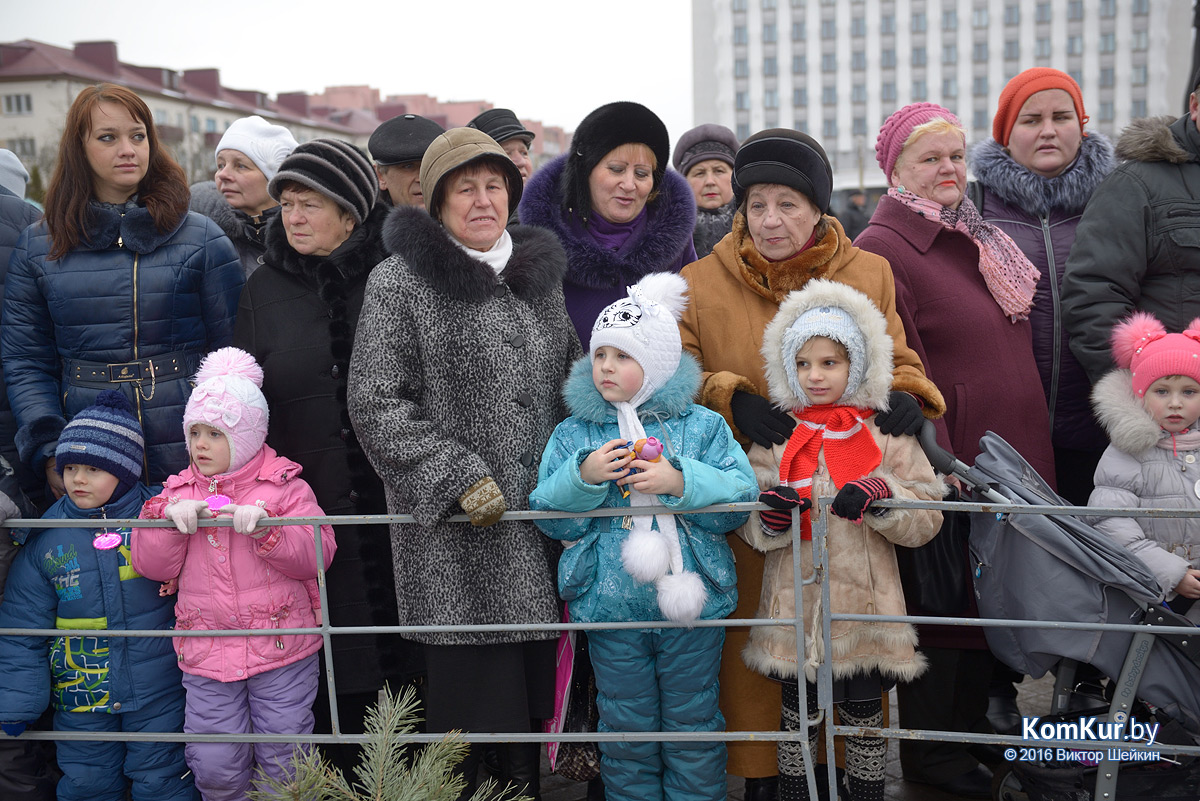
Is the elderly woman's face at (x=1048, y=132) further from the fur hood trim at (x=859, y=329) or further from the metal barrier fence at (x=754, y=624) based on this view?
the metal barrier fence at (x=754, y=624)

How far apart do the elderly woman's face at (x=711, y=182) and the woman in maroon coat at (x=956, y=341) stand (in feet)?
5.98

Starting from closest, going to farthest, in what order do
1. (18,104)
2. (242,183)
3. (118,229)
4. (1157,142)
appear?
(118,229)
(1157,142)
(242,183)
(18,104)

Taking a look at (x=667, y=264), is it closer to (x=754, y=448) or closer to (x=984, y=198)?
(x=754, y=448)

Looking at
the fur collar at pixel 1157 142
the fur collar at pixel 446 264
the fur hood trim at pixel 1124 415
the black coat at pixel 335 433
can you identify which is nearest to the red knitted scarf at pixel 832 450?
the fur hood trim at pixel 1124 415

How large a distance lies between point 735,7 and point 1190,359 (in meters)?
93.2

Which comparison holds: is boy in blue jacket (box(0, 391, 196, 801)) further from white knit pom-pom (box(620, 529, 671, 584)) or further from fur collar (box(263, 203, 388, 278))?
white knit pom-pom (box(620, 529, 671, 584))

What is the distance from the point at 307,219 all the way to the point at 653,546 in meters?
1.69

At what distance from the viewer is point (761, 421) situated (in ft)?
10.2

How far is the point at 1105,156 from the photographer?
4.06 meters

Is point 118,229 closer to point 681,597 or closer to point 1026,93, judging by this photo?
point 681,597

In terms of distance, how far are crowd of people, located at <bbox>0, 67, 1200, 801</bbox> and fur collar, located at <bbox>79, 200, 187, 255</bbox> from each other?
0.01 meters

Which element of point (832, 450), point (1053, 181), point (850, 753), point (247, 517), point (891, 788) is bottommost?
point (891, 788)

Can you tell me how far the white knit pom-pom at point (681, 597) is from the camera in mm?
2787

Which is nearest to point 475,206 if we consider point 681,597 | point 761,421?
point 761,421
